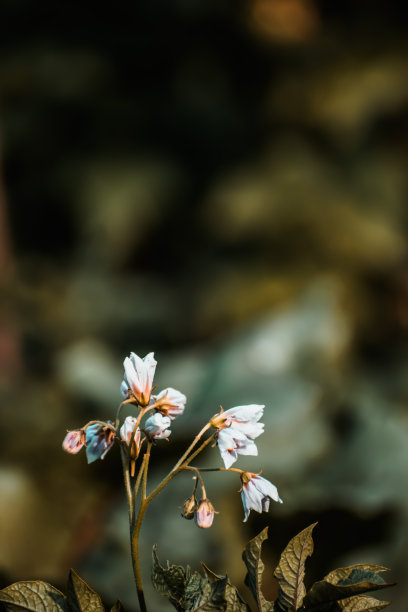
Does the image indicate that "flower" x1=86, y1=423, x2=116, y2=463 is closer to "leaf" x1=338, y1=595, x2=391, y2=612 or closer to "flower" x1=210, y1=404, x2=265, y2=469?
"flower" x1=210, y1=404, x2=265, y2=469

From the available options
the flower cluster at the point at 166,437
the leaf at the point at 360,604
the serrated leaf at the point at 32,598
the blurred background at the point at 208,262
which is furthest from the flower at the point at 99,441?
the blurred background at the point at 208,262

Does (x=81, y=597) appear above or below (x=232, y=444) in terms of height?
below

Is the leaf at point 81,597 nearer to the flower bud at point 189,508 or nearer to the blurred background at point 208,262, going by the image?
the flower bud at point 189,508

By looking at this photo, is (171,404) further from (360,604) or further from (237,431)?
(360,604)

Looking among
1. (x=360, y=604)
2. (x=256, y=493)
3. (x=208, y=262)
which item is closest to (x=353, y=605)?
(x=360, y=604)

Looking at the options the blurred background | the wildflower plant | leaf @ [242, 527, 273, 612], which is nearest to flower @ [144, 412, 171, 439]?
the wildflower plant
